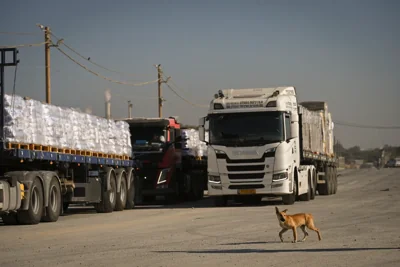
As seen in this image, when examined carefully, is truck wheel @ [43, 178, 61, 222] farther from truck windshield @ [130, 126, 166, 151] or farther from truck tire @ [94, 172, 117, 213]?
truck windshield @ [130, 126, 166, 151]

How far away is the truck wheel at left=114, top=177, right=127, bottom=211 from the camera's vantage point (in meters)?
30.0

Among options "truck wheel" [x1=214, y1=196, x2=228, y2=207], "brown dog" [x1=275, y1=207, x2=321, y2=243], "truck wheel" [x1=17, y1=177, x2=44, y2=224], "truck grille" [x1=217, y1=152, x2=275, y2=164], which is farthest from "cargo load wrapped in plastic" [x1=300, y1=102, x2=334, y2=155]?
"brown dog" [x1=275, y1=207, x2=321, y2=243]

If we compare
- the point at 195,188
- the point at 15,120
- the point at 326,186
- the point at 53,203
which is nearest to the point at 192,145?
the point at 195,188

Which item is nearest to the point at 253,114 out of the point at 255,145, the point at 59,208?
the point at 255,145

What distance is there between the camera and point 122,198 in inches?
1196

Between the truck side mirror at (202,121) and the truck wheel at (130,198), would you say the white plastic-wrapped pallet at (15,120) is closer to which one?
the truck side mirror at (202,121)

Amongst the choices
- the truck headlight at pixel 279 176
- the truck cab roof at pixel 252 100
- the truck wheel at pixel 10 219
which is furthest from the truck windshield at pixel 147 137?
the truck wheel at pixel 10 219

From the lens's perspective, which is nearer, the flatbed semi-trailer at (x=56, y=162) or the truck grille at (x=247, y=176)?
the flatbed semi-trailer at (x=56, y=162)

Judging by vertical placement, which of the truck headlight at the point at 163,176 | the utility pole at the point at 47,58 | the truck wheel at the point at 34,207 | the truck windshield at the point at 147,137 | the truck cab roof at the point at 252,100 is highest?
the utility pole at the point at 47,58

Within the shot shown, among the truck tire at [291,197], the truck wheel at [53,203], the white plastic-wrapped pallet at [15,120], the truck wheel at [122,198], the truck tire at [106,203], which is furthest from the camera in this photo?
the truck wheel at [122,198]

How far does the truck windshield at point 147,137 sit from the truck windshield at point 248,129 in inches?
188

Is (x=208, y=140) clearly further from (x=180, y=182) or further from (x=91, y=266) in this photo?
(x=91, y=266)

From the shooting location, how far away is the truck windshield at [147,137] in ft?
110

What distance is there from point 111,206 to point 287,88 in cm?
743
